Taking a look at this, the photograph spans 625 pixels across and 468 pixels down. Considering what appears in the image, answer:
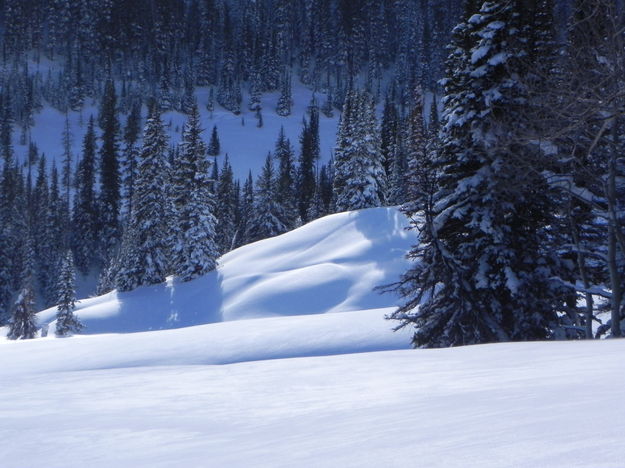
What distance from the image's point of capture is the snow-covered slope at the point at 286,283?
31.5 metres

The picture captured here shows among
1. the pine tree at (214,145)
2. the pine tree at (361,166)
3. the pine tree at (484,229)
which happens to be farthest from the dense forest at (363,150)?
the pine tree at (214,145)

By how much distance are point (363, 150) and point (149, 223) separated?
17.1 meters

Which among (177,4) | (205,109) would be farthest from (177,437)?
(177,4)

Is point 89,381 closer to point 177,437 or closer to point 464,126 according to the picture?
point 177,437

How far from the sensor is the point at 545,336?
512 inches

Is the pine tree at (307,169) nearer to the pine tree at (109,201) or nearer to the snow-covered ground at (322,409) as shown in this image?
the pine tree at (109,201)

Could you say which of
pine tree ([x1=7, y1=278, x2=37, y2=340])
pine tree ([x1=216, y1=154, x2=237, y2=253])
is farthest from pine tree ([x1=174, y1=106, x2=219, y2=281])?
pine tree ([x1=216, y1=154, x2=237, y2=253])

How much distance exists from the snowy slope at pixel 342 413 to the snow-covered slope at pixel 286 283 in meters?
23.4

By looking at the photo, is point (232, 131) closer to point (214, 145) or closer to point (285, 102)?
point (214, 145)

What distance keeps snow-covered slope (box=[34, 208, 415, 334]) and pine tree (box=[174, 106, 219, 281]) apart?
3.70 feet

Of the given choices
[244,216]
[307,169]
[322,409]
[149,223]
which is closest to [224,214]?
[244,216]

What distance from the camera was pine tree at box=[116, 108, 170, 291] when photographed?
40.8 metres

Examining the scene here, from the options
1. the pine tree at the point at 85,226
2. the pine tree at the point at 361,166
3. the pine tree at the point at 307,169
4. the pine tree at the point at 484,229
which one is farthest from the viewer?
the pine tree at the point at 307,169

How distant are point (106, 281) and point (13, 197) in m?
22.7
